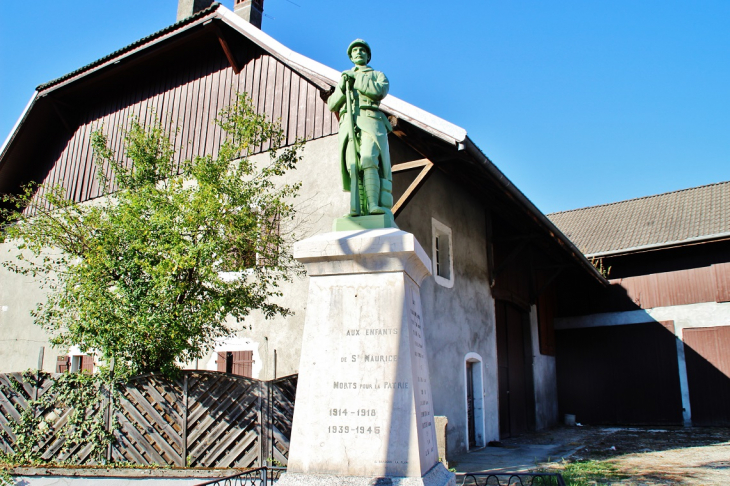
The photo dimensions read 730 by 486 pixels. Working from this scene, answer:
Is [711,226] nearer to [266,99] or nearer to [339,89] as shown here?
[266,99]

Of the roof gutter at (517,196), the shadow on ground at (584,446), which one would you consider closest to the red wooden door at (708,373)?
the shadow on ground at (584,446)

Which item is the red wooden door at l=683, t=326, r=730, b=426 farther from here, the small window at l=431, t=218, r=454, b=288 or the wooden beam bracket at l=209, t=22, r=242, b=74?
the wooden beam bracket at l=209, t=22, r=242, b=74

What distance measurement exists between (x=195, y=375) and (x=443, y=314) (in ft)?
13.9

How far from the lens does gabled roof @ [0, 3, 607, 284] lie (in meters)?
8.14

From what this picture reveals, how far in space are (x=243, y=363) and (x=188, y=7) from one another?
8817 mm

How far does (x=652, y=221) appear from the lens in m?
17.5

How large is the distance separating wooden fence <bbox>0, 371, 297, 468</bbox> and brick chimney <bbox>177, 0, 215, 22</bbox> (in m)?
9.29

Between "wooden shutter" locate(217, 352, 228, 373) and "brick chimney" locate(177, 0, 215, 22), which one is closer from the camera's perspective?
"wooden shutter" locate(217, 352, 228, 373)

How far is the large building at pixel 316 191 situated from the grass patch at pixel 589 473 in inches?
78.0

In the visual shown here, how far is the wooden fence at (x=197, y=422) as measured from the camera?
7.03m

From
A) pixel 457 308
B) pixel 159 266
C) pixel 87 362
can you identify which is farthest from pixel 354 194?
pixel 87 362

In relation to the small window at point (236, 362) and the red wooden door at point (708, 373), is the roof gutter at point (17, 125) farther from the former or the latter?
the red wooden door at point (708, 373)

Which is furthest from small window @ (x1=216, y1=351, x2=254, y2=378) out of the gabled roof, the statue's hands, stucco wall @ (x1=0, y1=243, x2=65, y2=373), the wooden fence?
the statue's hands

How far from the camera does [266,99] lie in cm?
1031
